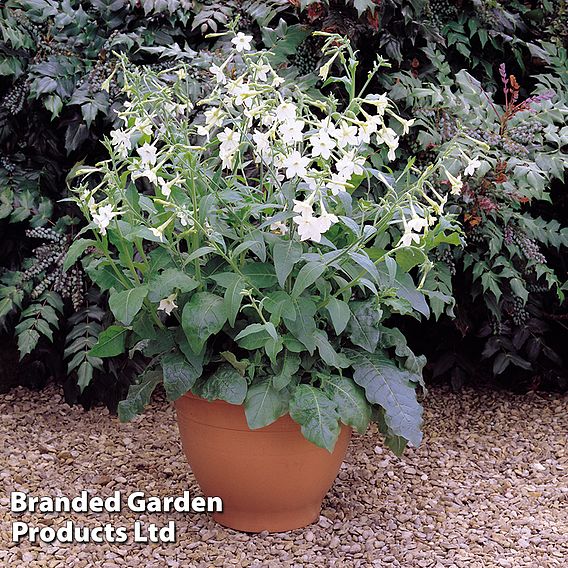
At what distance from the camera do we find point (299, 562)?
7.82 feet

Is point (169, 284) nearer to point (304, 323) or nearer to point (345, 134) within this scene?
point (304, 323)

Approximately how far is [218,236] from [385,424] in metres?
0.70

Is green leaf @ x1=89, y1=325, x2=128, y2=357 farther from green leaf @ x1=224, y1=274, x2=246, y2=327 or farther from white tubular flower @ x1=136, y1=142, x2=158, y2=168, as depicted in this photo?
white tubular flower @ x1=136, y1=142, x2=158, y2=168

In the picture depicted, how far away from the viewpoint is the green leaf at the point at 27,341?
3080mm

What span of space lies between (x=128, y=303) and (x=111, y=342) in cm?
27

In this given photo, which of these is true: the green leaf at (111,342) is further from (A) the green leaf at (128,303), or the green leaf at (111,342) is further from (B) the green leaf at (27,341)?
(B) the green leaf at (27,341)

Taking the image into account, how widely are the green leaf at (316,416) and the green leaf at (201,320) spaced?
28cm

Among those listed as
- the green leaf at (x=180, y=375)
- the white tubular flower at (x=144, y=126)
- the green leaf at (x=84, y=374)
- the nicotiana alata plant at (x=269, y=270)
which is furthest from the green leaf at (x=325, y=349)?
the green leaf at (x=84, y=374)

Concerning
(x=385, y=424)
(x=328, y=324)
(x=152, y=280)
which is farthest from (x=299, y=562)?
(x=152, y=280)

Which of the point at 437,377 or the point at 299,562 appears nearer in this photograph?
the point at 299,562

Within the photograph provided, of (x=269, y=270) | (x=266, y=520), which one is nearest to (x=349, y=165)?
(x=269, y=270)

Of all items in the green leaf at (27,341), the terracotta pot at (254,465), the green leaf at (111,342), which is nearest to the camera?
the terracotta pot at (254,465)

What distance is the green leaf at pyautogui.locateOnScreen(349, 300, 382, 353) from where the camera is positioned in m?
2.38

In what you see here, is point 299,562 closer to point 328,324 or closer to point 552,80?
point 328,324
